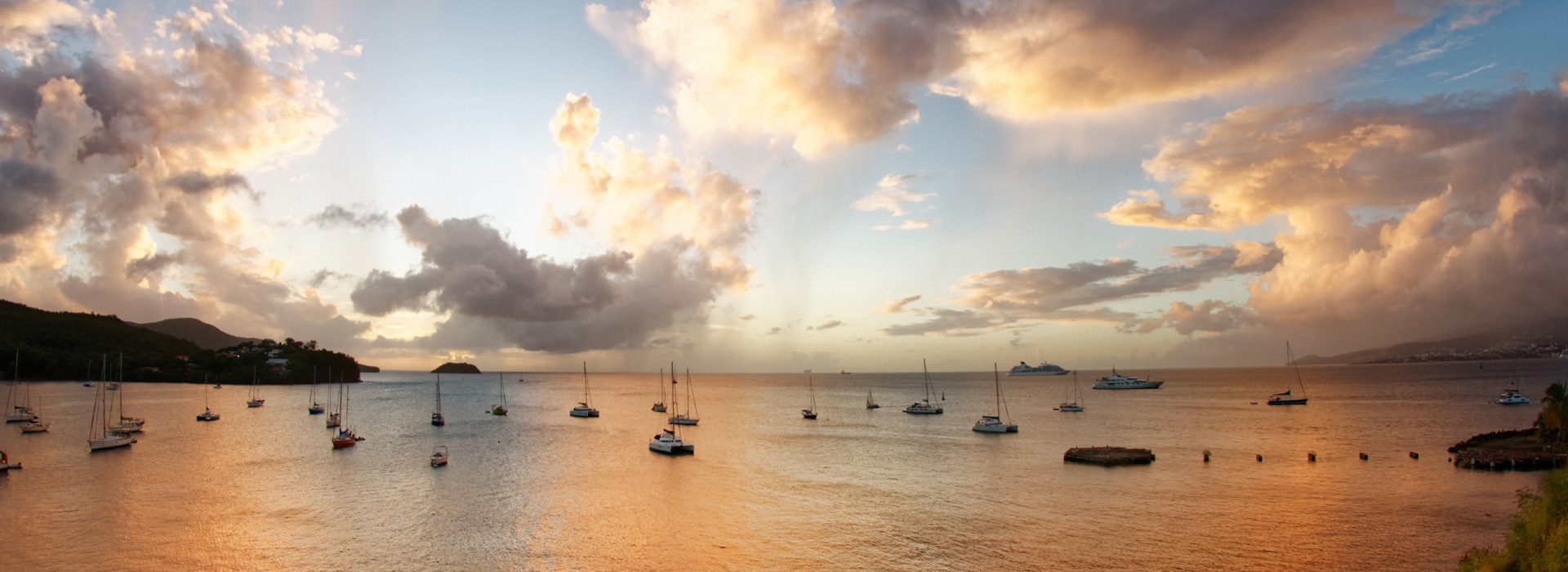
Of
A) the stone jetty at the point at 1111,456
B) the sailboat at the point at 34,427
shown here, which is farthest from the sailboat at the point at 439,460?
the stone jetty at the point at 1111,456

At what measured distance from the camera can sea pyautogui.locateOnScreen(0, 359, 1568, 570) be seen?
38906mm

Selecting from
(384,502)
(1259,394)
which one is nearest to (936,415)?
(384,502)

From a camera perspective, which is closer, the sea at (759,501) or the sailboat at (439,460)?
the sea at (759,501)

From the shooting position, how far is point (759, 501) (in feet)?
178

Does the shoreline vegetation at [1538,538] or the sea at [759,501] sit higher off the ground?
the shoreline vegetation at [1538,538]

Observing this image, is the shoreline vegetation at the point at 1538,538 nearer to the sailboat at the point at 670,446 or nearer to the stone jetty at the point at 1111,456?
the stone jetty at the point at 1111,456

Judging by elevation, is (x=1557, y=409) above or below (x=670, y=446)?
above

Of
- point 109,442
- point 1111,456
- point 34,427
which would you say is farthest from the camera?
point 34,427

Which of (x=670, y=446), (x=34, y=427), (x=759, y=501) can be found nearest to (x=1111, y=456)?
(x=759, y=501)

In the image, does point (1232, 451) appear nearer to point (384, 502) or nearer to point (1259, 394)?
point (384, 502)

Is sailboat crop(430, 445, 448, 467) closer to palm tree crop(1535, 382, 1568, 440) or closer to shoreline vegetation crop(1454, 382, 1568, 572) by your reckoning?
shoreline vegetation crop(1454, 382, 1568, 572)

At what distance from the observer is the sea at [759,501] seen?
128ft

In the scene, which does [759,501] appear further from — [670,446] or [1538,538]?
[1538,538]

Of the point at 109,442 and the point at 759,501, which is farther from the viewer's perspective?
the point at 109,442
